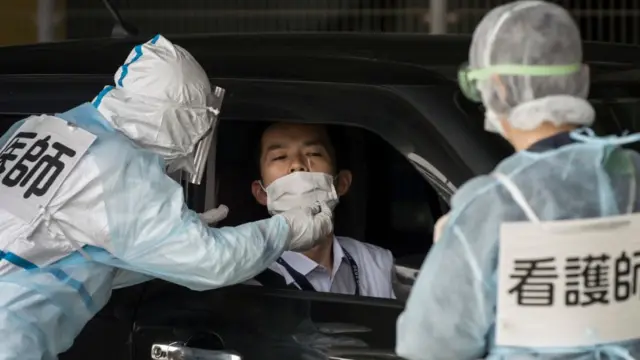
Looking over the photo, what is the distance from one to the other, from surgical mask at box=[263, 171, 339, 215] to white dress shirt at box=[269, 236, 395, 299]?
0.42 ft

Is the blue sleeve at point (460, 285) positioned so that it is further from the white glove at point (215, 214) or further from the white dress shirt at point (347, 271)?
the white glove at point (215, 214)

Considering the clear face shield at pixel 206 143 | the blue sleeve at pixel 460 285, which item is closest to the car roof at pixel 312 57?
the clear face shield at pixel 206 143

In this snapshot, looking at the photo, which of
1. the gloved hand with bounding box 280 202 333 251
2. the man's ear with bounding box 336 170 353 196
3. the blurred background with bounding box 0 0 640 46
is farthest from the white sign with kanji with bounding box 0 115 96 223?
the blurred background with bounding box 0 0 640 46

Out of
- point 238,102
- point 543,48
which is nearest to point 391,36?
point 238,102

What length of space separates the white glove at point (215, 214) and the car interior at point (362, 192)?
91 millimetres

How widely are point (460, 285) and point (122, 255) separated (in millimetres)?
877

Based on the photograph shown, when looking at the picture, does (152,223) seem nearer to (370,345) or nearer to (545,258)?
(370,345)

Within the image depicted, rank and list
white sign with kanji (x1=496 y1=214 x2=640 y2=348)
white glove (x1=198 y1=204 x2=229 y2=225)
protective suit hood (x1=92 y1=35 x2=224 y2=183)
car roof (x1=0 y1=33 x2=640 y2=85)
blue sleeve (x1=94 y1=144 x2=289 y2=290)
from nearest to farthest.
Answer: white sign with kanji (x1=496 y1=214 x2=640 y2=348) < blue sleeve (x1=94 y1=144 x2=289 y2=290) < protective suit hood (x1=92 y1=35 x2=224 y2=183) < car roof (x1=0 y1=33 x2=640 y2=85) < white glove (x1=198 y1=204 x2=229 y2=225)

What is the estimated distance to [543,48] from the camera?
6.34 feet

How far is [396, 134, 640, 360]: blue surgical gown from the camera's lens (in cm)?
191

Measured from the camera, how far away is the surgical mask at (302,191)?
2840 mm

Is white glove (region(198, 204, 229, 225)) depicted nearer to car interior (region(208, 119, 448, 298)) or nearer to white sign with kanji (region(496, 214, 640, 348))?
car interior (region(208, 119, 448, 298))

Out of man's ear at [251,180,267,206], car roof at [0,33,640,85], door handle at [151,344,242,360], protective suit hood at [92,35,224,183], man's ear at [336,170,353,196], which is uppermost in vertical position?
car roof at [0,33,640,85]

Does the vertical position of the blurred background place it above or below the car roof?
above
